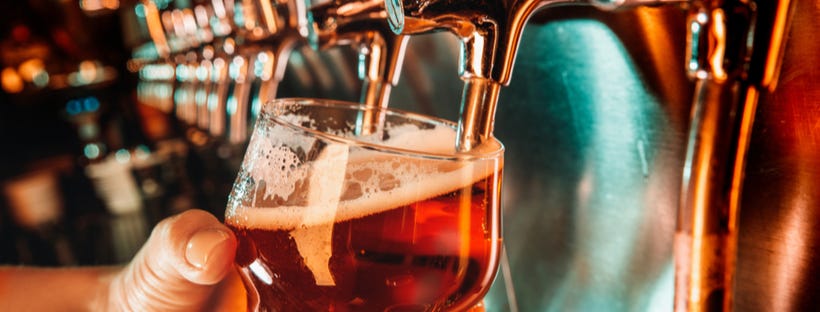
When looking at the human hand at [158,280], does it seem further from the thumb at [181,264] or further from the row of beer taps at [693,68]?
the row of beer taps at [693,68]

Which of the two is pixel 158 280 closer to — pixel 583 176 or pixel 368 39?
pixel 368 39

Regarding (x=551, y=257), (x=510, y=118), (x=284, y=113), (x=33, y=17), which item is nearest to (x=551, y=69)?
(x=510, y=118)

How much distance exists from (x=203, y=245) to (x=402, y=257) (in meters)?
0.20

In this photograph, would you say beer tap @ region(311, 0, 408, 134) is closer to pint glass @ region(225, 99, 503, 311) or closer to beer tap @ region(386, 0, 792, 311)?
pint glass @ region(225, 99, 503, 311)

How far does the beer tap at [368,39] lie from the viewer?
2.14ft

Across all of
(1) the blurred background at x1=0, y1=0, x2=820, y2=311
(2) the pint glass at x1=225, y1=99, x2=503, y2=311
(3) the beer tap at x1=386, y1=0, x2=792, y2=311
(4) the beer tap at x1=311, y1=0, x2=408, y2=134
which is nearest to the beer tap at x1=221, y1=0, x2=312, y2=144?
(1) the blurred background at x1=0, y1=0, x2=820, y2=311

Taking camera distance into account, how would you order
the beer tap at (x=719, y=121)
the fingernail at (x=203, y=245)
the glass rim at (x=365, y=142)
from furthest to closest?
1. the fingernail at (x=203, y=245)
2. the glass rim at (x=365, y=142)
3. the beer tap at (x=719, y=121)

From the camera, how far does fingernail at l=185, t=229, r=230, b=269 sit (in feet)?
1.82

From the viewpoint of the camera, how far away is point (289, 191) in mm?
489

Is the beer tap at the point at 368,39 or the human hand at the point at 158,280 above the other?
the beer tap at the point at 368,39

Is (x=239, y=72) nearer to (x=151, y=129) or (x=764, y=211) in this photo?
(x=764, y=211)

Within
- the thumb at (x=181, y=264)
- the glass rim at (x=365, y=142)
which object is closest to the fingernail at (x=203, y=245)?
the thumb at (x=181, y=264)

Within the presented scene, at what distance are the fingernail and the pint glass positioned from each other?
0.18 ft

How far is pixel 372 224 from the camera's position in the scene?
1.50ft
